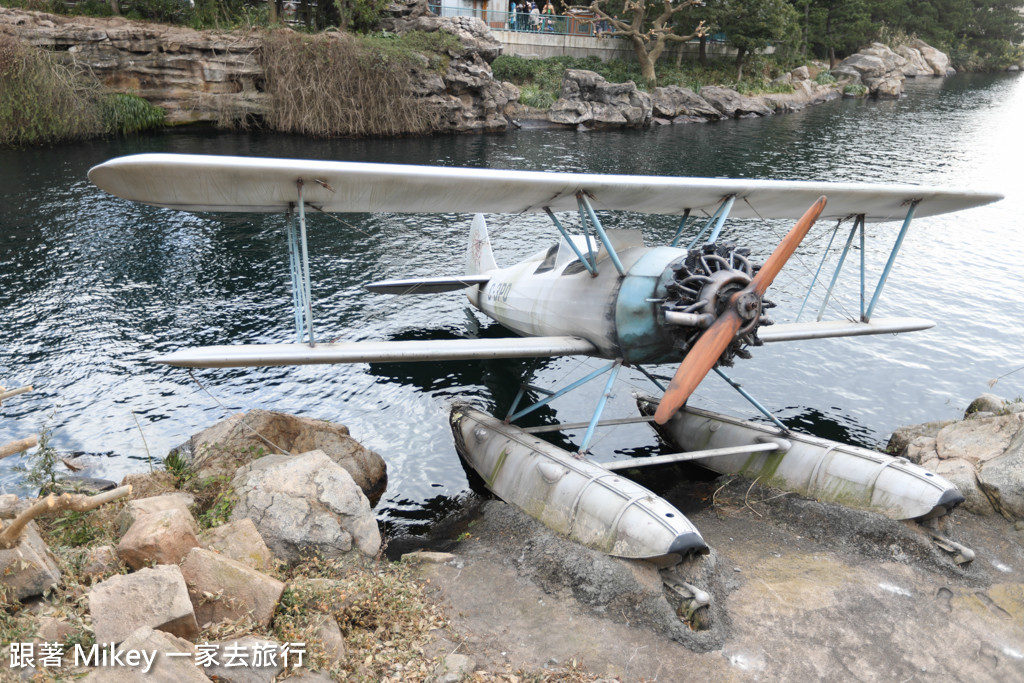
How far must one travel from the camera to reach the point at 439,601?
6848 mm

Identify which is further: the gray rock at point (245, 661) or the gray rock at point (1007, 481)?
the gray rock at point (1007, 481)

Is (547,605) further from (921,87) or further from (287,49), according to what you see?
(921,87)

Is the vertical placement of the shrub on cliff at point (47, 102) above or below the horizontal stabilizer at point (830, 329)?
above

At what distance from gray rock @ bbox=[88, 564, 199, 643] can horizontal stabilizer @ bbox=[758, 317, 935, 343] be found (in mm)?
8196

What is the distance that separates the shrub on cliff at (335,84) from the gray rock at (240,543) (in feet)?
93.8

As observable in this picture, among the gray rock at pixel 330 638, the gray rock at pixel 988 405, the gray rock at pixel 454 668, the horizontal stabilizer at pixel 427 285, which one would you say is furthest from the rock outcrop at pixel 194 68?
the gray rock at pixel 454 668

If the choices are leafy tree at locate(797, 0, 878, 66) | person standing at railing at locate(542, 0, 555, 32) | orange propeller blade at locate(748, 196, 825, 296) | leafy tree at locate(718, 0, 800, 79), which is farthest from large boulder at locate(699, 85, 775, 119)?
orange propeller blade at locate(748, 196, 825, 296)

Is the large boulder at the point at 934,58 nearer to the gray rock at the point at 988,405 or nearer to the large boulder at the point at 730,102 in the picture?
the large boulder at the point at 730,102

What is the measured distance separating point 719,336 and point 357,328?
901 cm

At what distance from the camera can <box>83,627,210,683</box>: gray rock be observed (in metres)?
4.41

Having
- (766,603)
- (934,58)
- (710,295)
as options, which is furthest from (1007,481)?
(934,58)

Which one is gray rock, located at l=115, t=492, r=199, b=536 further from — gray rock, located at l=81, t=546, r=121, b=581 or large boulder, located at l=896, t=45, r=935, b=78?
large boulder, located at l=896, t=45, r=935, b=78

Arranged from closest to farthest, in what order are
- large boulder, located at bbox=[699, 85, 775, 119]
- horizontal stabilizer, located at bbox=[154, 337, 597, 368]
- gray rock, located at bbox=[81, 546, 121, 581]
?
1. gray rock, located at bbox=[81, 546, 121, 581]
2. horizontal stabilizer, located at bbox=[154, 337, 597, 368]
3. large boulder, located at bbox=[699, 85, 775, 119]

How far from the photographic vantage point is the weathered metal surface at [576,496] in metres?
7.09
